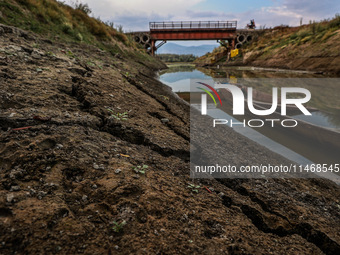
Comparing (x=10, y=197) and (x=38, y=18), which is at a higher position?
(x=38, y=18)

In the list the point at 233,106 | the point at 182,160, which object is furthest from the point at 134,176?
the point at 233,106

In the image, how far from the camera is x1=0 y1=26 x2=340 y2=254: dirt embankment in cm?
194

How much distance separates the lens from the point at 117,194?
2.39 metres

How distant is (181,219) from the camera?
2344 millimetres

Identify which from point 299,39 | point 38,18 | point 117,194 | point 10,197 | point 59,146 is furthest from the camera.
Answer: point 299,39

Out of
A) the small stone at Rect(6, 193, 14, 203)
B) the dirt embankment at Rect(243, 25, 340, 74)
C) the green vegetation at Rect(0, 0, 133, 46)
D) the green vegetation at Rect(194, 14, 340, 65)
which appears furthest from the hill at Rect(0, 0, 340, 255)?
the green vegetation at Rect(194, 14, 340, 65)

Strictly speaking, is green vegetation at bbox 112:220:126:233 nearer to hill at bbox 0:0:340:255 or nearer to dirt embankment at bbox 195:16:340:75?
hill at bbox 0:0:340:255

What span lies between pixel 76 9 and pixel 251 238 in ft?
65.9

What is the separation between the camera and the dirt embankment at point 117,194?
194 cm

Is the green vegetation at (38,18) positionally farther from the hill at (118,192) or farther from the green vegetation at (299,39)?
the green vegetation at (299,39)

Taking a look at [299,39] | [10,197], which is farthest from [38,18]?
[299,39]

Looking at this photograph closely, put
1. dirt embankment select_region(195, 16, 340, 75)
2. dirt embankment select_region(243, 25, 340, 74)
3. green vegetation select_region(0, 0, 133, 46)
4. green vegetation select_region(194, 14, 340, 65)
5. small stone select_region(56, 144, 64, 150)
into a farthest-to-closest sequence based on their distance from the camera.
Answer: green vegetation select_region(194, 14, 340, 65), dirt embankment select_region(195, 16, 340, 75), dirt embankment select_region(243, 25, 340, 74), green vegetation select_region(0, 0, 133, 46), small stone select_region(56, 144, 64, 150)

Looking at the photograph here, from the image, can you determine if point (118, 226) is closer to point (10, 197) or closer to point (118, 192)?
point (118, 192)

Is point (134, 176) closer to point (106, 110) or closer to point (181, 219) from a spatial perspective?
point (181, 219)
